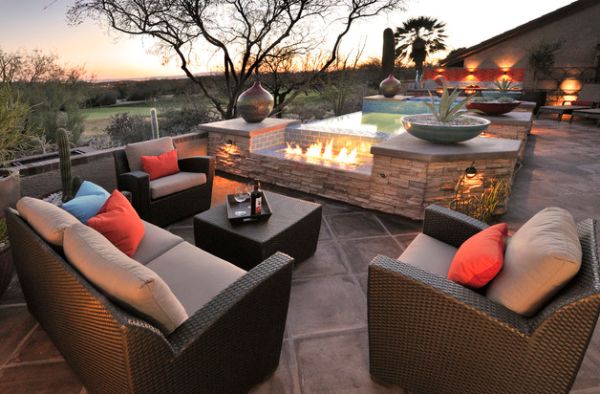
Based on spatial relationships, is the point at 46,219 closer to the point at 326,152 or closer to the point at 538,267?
the point at 538,267

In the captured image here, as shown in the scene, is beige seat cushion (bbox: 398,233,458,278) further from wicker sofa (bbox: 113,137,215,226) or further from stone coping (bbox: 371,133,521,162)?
wicker sofa (bbox: 113,137,215,226)

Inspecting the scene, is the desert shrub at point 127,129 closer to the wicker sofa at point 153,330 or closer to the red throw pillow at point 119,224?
the red throw pillow at point 119,224

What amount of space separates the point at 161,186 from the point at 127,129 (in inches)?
226

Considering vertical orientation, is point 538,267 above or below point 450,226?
above

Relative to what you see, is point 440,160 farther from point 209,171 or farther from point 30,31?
point 30,31

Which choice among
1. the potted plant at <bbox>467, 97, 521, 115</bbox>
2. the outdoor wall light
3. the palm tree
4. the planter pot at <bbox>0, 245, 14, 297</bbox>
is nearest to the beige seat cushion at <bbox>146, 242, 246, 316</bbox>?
the planter pot at <bbox>0, 245, 14, 297</bbox>

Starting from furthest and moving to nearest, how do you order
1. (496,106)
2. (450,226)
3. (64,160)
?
(496,106) → (64,160) → (450,226)

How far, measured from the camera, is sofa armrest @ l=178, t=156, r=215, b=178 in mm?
3818

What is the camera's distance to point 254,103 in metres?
4.96

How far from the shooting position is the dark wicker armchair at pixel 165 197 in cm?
324

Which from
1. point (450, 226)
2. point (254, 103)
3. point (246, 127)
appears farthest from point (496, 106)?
point (450, 226)

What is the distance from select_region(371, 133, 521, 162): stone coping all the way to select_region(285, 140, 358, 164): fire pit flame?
2.74 ft

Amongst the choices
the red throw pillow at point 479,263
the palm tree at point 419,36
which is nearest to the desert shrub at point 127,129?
the red throw pillow at point 479,263

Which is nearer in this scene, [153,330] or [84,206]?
[153,330]
